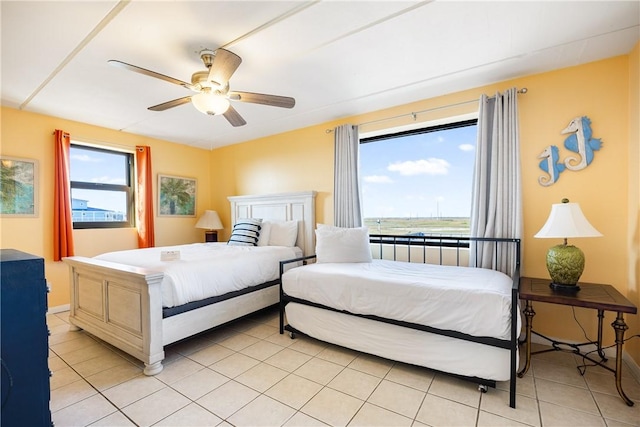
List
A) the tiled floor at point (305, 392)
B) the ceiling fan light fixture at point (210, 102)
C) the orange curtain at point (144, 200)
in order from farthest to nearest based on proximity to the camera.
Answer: the orange curtain at point (144, 200), the ceiling fan light fixture at point (210, 102), the tiled floor at point (305, 392)

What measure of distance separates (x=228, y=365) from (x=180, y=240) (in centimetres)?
311

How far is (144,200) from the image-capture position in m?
4.09

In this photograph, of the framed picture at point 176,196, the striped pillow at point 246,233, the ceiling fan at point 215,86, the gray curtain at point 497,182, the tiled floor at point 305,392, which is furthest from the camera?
the framed picture at point 176,196

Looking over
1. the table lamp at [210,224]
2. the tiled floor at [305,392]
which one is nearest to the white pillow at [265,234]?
the table lamp at [210,224]

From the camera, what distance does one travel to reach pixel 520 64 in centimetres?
230

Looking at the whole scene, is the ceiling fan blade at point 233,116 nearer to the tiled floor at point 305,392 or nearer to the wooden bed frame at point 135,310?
the wooden bed frame at point 135,310

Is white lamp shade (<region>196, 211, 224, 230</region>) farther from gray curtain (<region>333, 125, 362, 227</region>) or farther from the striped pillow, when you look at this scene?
gray curtain (<region>333, 125, 362, 227</region>)

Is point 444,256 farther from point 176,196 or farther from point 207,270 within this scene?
point 176,196

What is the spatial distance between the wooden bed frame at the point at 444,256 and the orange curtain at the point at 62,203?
281cm

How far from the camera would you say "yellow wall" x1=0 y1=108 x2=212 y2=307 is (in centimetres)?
310

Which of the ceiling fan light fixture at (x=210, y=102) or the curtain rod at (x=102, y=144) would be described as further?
the curtain rod at (x=102, y=144)

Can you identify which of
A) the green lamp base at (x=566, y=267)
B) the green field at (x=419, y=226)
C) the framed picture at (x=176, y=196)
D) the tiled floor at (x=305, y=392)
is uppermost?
the framed picture at (x=176, y=196)

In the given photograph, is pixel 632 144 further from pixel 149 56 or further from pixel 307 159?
pixel 149 56

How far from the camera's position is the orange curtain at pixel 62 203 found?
3324 mm
